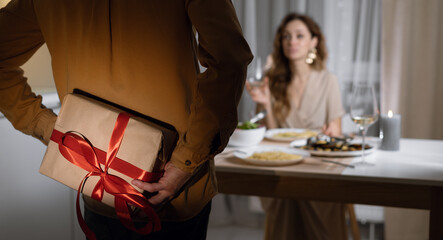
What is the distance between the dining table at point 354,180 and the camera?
4.78ft

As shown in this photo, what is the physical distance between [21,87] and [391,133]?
139 centimetres

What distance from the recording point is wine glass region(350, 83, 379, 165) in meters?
1.55

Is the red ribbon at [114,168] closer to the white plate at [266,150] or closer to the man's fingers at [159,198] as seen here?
the man's fingers at [159,198]

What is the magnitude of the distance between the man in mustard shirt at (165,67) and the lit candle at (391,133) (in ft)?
3.51

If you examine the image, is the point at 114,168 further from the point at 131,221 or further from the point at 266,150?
the point at 266,150

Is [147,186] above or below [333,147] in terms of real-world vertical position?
above

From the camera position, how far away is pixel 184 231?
99 cm

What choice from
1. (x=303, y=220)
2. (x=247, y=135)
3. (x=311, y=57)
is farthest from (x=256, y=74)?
(x=311, y=57)

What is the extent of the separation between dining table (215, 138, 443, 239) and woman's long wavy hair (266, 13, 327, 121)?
113 cm

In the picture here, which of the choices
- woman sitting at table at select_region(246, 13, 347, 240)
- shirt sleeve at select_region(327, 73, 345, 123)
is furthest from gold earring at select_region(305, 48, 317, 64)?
shirt sleeve at select_region(327, 73, 345, 123)

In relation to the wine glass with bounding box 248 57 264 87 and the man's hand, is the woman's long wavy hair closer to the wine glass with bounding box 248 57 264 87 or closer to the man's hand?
the wine glass with bounding box 248 57 264 87

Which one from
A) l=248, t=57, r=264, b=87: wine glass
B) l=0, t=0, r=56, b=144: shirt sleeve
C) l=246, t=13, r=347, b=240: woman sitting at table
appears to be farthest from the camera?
l=246, t=13, r=347, b=240: woman sitting at table

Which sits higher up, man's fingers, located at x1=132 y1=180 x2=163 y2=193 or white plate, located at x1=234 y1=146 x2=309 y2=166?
man's fingers, located at x1=132 y1=180 x2=163 y2=193

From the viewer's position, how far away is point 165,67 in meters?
0.90
